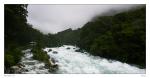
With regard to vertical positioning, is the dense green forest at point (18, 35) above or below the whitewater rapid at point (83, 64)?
above

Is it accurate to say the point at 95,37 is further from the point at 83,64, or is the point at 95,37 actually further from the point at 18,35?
the point at 18,35

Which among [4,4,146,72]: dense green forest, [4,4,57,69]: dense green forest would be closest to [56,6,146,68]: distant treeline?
[4,4,146,72]: dense green forest

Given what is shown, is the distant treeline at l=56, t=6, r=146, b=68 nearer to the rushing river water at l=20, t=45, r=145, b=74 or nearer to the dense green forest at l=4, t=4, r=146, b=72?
the dense green forest at l=4, t=4, r=146, b=72

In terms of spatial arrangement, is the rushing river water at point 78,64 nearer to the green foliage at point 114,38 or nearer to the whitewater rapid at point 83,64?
the whitewater rapid at point 83,64

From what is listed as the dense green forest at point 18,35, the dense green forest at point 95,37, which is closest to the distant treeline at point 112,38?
the dense green forest at point 95,37

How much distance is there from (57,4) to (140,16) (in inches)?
52.6

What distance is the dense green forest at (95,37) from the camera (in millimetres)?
6414

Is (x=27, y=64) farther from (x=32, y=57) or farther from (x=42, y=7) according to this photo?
(x=42, y=7)

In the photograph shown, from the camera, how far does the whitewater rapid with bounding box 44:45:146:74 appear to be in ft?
20.9

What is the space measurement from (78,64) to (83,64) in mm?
80

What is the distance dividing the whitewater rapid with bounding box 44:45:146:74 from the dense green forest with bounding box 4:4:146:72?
0.10 metres

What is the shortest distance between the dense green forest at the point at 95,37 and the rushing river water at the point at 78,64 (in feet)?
0.31

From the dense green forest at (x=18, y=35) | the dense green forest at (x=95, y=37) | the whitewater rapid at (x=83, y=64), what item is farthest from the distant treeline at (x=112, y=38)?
the dense green forest at (x=18, y=35)
